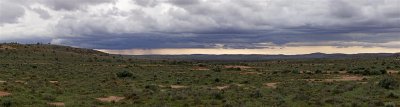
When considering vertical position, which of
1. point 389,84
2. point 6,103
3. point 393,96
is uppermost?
point 389,84

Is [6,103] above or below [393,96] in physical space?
below

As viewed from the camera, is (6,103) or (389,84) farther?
(389,84)

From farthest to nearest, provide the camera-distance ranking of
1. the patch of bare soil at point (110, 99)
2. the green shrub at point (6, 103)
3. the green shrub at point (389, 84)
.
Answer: the green shrub at point (389, 84), the patch of bare soil at point (110, 99), the green shrub at point (6, 103)

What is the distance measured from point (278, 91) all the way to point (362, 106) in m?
9.80

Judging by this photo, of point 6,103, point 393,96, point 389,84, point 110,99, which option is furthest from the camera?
point 389,84

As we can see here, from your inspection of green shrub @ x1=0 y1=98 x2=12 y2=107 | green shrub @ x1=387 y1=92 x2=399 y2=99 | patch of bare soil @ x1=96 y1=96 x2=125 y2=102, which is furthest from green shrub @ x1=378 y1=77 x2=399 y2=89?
green shrub @ x1=0 y1=98 x2=12 y2=107

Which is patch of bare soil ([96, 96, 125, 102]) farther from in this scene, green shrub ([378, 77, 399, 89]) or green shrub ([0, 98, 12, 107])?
green shrub ([378, 77, 399, 89])

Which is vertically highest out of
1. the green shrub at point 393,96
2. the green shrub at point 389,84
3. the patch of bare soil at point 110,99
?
the green shrub at point 389,84

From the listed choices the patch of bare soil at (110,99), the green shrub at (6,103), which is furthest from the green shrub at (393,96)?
the green shrub at (6,103)

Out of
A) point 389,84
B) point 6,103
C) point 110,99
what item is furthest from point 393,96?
point 6,103

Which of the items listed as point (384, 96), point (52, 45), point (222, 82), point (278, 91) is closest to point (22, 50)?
point (52, 45)

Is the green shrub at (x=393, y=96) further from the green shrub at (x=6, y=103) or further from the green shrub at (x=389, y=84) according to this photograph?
the green shrub at (x=6, y=103)

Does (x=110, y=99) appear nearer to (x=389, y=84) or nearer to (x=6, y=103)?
(x=6, y=103)

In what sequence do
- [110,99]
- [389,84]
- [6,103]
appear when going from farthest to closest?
[389,84] < [110,99] < [6,103]
